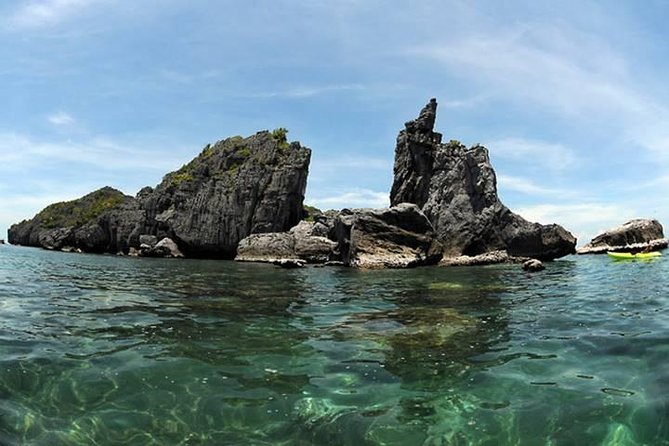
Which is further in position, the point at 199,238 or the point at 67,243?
the point at 67,243

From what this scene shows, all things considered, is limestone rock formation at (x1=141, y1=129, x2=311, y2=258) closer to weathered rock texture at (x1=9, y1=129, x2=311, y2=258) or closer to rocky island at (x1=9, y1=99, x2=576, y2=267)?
weathered rock texture at (x1=9, y1=129, x2=311, y2=258)

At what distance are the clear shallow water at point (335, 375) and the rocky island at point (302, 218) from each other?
2637cm

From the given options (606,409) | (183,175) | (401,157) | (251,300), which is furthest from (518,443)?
(183,175)

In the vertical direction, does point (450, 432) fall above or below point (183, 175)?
below

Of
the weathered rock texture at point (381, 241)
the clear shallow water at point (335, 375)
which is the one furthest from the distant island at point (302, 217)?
the clear shallow water at point (335, 375)

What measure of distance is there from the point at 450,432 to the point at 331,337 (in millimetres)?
5368

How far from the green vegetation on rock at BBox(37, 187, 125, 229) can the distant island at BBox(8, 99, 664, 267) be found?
9157 millimetres

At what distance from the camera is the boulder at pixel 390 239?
3981 cm

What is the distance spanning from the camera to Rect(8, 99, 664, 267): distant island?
1698 inches

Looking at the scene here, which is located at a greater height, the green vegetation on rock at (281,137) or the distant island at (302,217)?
the green vegetation on rock at (281,137)

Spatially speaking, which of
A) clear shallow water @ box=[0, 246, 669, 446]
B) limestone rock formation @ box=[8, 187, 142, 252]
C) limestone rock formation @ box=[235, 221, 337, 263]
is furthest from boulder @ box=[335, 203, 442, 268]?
limestone rock formation @ box=[8, 187, 142, 252]

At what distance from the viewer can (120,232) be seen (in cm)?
7619

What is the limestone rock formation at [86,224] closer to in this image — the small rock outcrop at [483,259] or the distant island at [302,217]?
the distant island at [302,217]

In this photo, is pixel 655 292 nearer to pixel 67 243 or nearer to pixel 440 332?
pixel 440 332
